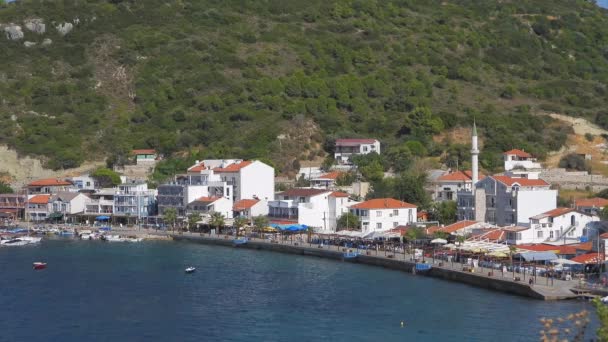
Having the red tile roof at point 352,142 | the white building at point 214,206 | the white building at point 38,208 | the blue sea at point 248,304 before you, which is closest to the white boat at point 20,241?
the blue sea at point 248,304

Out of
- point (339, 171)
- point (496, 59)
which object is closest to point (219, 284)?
point (339, 171)

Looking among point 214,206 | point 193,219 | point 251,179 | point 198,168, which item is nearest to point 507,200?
point 251,179

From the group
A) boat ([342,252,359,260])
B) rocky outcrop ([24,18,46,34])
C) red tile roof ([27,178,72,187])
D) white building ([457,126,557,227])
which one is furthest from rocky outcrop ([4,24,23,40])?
boat ([342,252,359,260])

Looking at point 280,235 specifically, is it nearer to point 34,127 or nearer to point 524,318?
point 524,318

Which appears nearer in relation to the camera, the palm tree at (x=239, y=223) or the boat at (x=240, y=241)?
the boat at (x=240, y=241)

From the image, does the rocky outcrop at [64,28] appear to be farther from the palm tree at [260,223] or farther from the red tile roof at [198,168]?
the palm tree at [260,223]

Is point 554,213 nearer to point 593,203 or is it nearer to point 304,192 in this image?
point 593,203
